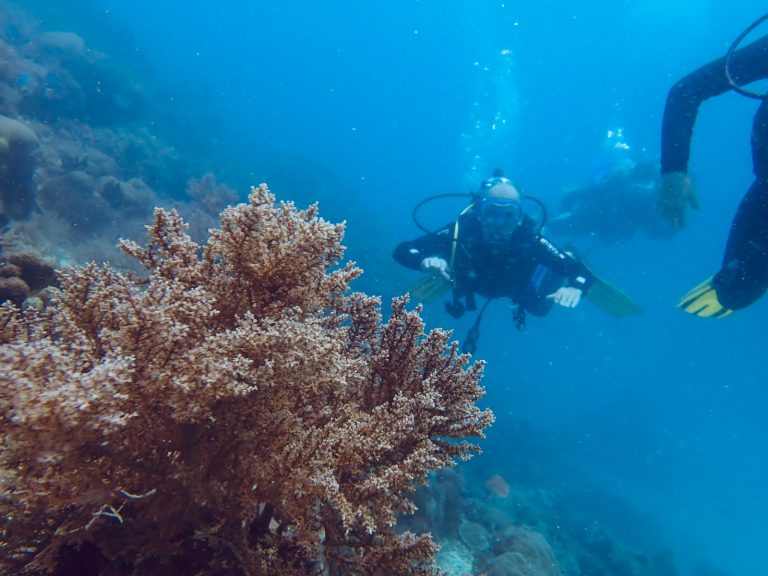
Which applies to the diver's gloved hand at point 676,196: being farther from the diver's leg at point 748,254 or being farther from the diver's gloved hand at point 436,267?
the diver's gloved hand at point 436,267

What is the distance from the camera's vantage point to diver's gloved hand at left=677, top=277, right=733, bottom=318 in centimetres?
514

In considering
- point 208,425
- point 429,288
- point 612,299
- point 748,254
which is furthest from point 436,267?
point 208,425

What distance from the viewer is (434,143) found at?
325 ft

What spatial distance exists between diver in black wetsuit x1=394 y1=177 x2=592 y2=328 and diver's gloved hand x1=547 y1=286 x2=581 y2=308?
1.00ft

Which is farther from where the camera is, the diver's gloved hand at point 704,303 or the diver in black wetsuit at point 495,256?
the diver in black wetsuit at point 495,256

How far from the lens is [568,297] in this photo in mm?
8359

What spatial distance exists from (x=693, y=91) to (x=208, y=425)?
6064 millimetres

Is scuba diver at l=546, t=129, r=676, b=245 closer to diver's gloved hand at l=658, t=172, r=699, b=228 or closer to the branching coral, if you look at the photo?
diver's gloved hand at l=658, t=172, r=699, b=228

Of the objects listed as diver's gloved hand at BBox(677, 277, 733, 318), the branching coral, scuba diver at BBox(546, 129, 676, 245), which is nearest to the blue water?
scuba diver at BBox(546, 129, 676, 245)

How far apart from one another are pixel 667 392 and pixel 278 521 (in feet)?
286

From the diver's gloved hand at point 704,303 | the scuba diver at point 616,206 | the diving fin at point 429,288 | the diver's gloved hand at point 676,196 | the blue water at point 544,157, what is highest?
the blue water at point 544,157

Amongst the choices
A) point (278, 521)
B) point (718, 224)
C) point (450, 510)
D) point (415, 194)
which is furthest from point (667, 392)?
point (278, 521)

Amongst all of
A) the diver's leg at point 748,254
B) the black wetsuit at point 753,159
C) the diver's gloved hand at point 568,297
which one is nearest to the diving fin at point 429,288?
the diver's gloved hand at point 568,297

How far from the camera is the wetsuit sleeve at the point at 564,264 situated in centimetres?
910
